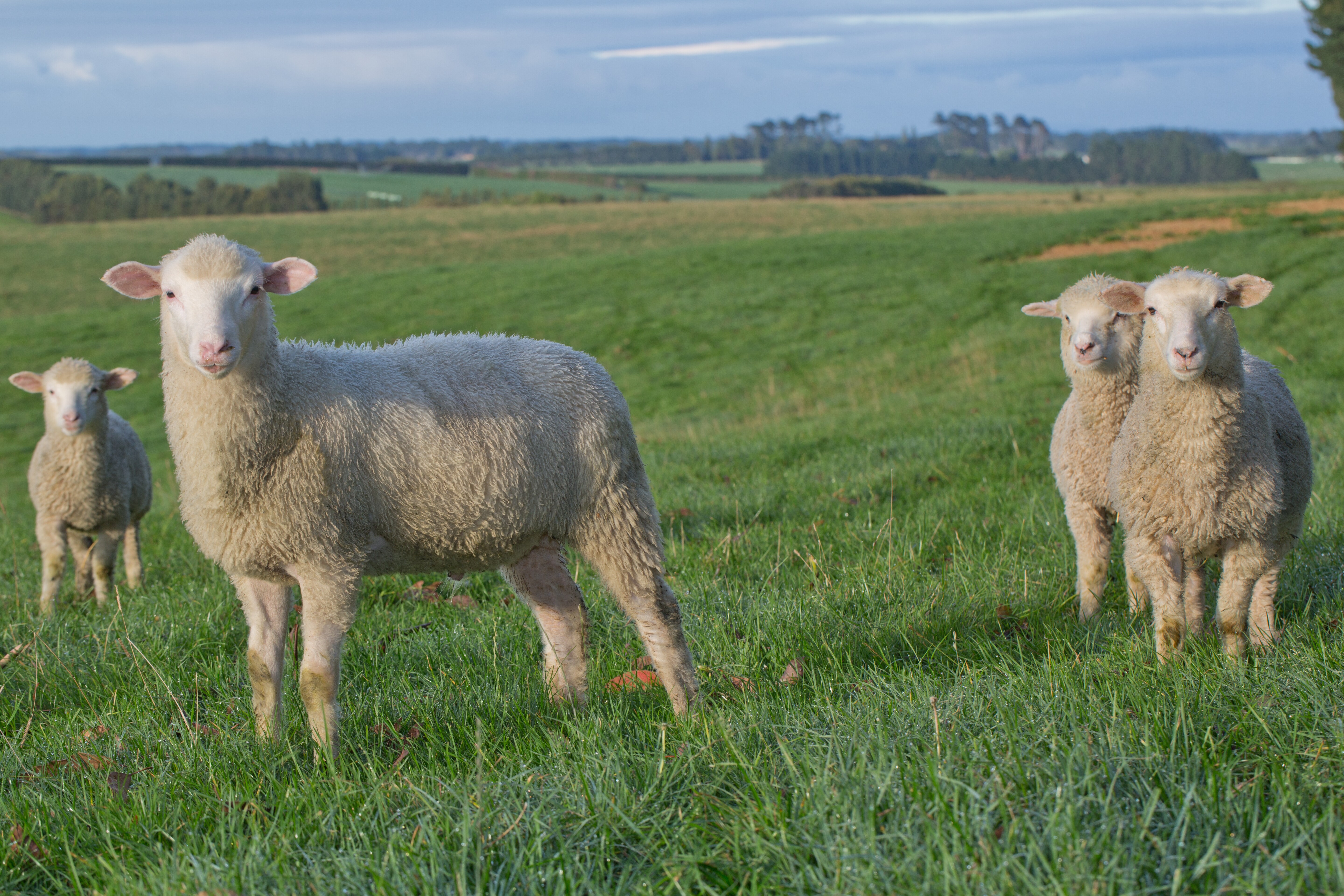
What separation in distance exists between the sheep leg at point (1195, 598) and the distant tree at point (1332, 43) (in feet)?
174

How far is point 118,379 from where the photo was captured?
6.66 metres

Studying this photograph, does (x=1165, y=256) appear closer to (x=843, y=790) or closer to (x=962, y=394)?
(x=962, y=394)

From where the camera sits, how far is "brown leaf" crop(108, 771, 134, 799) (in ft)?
9.49

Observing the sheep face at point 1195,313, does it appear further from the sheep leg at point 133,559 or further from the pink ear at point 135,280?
the sheep leg at point 133,559

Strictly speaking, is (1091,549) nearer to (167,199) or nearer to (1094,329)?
(1094,329)

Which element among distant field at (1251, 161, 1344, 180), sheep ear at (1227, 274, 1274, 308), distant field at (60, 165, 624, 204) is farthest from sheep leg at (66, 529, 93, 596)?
distant field at (60, 165, 624, 204)

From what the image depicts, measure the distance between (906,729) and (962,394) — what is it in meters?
11.1

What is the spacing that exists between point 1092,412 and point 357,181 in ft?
398

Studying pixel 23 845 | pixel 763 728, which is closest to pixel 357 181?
pixel 23 845

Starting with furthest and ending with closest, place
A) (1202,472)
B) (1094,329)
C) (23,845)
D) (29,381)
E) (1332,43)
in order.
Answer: (1332,43) < (29,381) < (1094,329) < (1202,472) < (23,845)

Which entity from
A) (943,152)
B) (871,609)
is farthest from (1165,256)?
(943,152)

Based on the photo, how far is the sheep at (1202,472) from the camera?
12.1 feet

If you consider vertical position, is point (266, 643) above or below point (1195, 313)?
below

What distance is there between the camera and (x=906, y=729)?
2777mm
